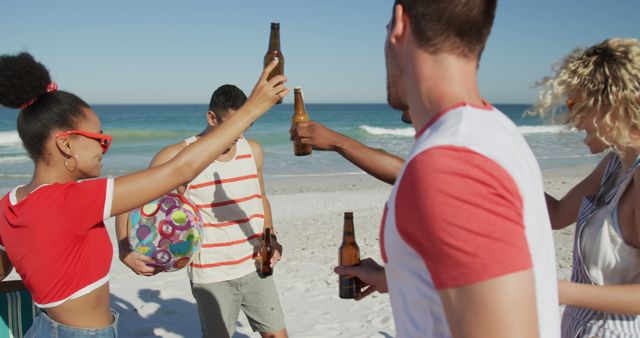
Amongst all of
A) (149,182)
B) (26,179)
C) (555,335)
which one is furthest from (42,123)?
(26,179)

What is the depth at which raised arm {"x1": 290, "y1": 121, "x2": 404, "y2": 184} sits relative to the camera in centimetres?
295

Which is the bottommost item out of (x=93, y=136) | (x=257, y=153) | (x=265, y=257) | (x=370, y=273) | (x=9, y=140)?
(x=9, y=140)

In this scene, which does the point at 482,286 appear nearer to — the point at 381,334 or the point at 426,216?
the point at 426,216

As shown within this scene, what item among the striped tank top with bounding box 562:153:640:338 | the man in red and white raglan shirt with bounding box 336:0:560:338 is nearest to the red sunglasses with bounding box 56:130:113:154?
the man in red and white raglan shirt with bounding box 336:0:560:338

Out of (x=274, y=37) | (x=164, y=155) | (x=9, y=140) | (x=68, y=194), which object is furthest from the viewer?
(x=9, y=140)

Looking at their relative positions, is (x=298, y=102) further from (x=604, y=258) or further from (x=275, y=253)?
(x=604, y=258)

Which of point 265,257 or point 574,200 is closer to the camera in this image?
point 574,200

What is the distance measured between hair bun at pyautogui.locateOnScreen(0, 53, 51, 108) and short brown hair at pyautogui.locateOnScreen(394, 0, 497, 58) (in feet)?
7.10

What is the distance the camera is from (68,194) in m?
2.52

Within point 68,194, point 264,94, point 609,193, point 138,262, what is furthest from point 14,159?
point 609,193

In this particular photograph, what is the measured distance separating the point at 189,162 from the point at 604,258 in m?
1.93

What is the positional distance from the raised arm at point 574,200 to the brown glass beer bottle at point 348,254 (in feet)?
3.66

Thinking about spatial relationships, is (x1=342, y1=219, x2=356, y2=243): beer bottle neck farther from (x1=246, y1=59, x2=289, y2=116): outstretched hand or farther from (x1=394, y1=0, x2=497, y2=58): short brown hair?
(x1=394, y1=0, x2=497, y2=58): short brown hair

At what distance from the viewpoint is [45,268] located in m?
2.59
